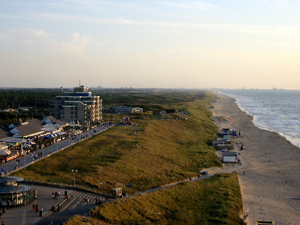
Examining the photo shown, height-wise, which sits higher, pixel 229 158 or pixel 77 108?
pixel 77 108

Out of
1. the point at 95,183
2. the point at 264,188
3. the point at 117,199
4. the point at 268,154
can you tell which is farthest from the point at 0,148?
the point at 268,154

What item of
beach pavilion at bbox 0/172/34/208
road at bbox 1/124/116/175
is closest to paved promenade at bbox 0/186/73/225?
beach pavilion at bbox 0/172/34/208

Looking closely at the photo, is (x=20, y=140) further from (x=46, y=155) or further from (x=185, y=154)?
(x=185, y=154)

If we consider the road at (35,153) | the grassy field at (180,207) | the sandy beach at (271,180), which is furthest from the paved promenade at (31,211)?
the sandy beach at (271,180)

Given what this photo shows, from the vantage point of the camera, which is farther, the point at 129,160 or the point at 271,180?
the point at 129,160

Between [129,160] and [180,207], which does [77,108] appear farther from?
[180,207]

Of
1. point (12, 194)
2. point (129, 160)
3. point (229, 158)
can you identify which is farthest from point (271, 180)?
point (12, 194)
